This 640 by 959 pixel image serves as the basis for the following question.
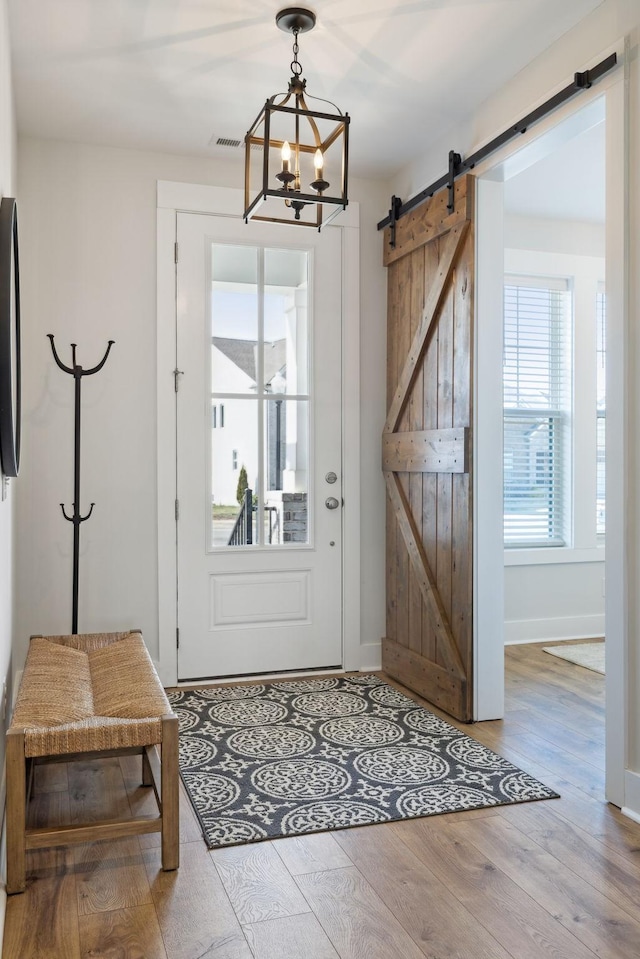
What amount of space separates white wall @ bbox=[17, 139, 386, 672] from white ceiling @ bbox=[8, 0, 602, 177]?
0.75 feet

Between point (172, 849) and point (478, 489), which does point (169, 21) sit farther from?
point (172, 849)

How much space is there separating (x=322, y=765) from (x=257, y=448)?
1758mm

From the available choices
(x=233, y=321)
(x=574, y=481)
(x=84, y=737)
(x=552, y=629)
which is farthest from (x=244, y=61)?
(x=552, y=629)

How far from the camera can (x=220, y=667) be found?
13.5ft

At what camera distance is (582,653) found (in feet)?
15.5

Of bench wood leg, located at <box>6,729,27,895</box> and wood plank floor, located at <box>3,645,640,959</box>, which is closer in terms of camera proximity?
wood plank floor, located at <box>3,645,640,959</box>

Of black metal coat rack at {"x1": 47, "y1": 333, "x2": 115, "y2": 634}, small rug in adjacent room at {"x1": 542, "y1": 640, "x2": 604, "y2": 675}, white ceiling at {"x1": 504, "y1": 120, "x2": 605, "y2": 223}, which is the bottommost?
small rug in adjacent room at {"x1": 542, "y1": 640, "x2": 604, "y2": 675}

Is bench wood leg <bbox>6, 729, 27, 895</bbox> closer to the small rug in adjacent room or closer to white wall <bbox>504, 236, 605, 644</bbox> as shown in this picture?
the small rug in adjacent room

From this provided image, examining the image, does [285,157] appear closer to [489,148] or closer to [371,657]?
[489,148]

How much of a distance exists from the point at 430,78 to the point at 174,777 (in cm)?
278

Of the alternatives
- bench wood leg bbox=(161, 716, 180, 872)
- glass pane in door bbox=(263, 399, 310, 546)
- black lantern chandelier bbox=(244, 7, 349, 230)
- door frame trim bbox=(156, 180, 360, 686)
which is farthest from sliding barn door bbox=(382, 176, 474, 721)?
bench wood leg bbox=(161, 716, 180, 872)

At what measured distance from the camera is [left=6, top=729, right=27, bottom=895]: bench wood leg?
6.73 feet

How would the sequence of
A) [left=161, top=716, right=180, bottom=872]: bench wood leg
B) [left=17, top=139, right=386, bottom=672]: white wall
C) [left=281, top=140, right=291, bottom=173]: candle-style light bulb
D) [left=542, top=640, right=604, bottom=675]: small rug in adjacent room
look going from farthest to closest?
1. [left=542, top=640, right=604, bottom=675]: small rug in adjacent room
2. [left=17, top=139, right=386, bottom=672]: white wall
3. [left=281, top=140, right=291, bottom=173]: candle-style light bulb
4. [left=161, top=716, right=180, bottom=872]: bench wood leg

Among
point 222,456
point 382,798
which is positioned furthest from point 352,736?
point 222,456
